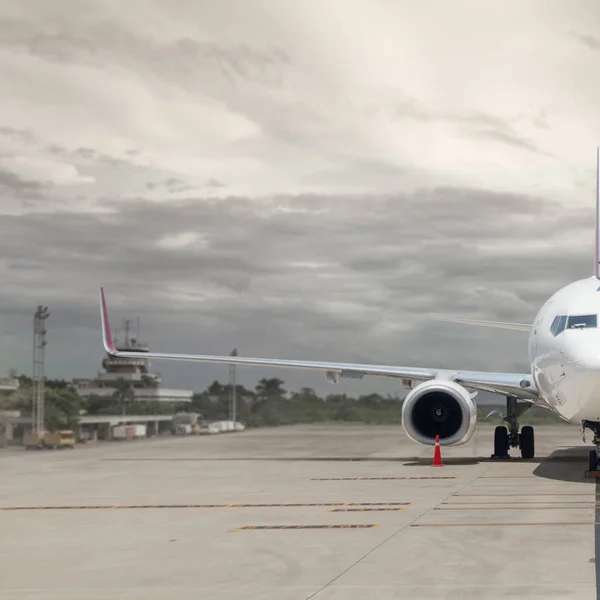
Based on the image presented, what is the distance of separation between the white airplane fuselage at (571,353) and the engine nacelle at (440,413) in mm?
2699

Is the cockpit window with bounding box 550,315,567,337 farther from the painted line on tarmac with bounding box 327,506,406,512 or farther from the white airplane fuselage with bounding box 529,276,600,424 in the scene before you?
the painted line on tarmac with bounding box 327,506,406,512

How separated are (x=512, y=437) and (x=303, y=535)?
14806 mm

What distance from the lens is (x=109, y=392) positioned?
106438 mm

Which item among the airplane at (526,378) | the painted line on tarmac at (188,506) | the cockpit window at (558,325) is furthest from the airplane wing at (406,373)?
the painted line on tarmac at (188,506)

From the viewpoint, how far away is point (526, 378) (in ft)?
72.7

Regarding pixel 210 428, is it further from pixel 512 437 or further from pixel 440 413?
pixel 440 413

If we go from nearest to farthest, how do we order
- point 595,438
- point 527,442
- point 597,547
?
1. point 597,547
2. point 595,438
3. point 527,442

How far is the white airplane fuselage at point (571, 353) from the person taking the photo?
16.1 meters

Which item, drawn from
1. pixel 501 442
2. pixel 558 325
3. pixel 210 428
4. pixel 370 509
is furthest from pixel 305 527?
pixel 210 428

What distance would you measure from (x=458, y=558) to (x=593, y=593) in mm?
1919

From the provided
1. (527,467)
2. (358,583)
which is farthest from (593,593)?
(527,467)

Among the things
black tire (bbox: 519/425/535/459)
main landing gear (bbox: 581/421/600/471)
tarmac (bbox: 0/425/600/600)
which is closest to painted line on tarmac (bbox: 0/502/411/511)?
tarmac (bbox: 0/425/600/600)

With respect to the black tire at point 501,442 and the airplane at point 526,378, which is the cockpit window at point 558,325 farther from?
the black tire at point 501,442

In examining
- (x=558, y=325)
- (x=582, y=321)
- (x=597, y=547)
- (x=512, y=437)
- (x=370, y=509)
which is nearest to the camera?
(x=597, y=547)
